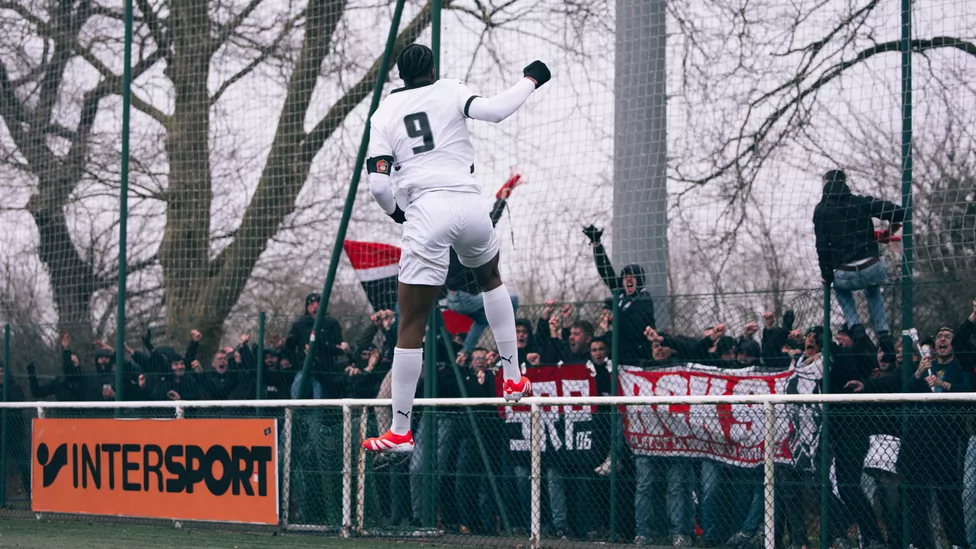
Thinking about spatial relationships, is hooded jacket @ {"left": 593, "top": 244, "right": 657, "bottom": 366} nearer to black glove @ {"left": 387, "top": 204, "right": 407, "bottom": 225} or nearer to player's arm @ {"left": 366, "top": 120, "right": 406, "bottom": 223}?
black glove @ {"left": 387, "top": 204, "right": 407, "bottom": 225}

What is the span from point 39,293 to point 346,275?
467 centimetres

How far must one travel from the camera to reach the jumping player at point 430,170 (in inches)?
245

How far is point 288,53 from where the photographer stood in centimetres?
1366

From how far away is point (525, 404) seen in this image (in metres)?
9.70

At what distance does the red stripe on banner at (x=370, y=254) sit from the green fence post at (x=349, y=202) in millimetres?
585

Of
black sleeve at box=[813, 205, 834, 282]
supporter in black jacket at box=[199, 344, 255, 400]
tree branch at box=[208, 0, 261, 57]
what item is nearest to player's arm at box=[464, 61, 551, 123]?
black sleeve at box=[813, 205, 834, 282]

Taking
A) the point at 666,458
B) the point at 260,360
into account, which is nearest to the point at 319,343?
the point at 260,360

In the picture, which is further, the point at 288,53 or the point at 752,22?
the point at 288,53

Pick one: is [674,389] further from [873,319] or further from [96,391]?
[96,391]

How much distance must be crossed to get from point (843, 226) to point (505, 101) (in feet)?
14.0

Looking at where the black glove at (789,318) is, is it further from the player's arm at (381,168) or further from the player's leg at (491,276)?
the player's arm at (381,168)

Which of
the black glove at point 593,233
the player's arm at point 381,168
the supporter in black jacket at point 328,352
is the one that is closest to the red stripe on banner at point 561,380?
the black glove at point 593,233

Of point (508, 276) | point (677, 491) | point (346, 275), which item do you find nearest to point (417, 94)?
point (677, 491)

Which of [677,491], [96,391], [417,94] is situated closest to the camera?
[417,94]
